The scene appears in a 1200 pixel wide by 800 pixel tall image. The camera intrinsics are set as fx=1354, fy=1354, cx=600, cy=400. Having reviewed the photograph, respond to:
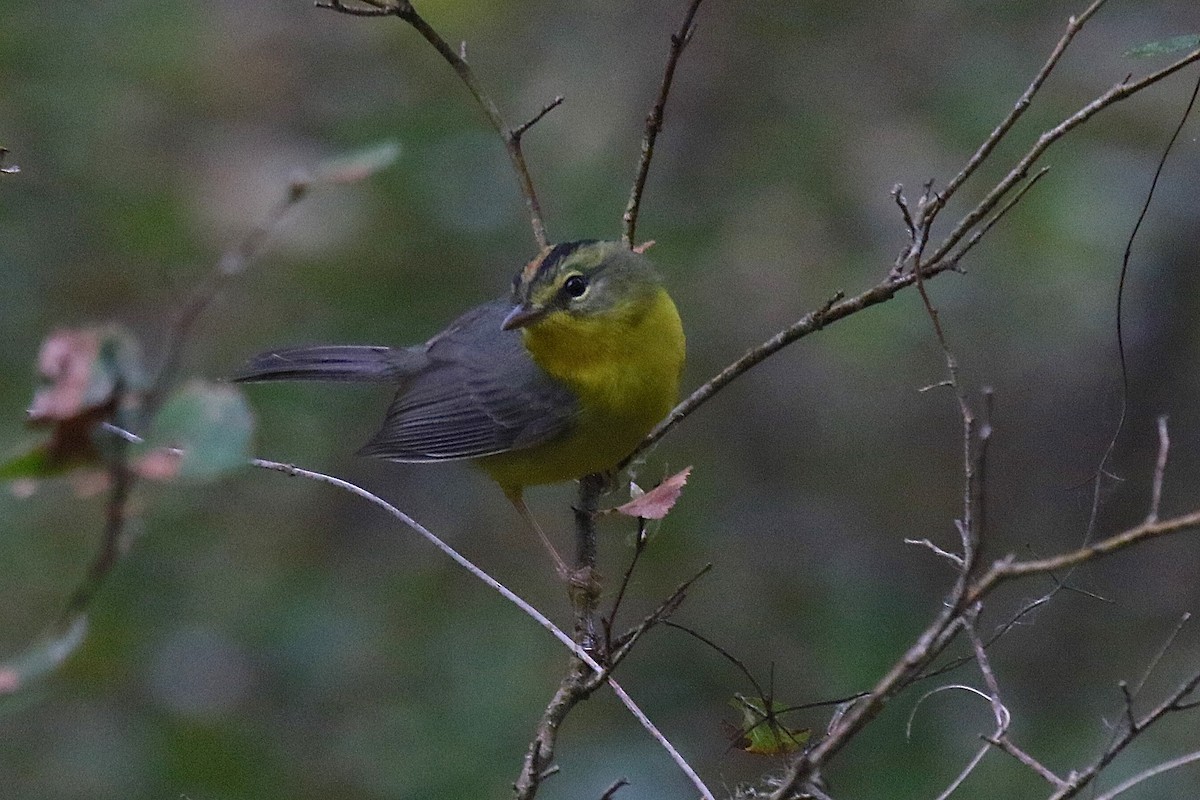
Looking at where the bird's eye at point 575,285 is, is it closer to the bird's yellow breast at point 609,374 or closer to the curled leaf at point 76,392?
the bird's yellow breast at point 609,374

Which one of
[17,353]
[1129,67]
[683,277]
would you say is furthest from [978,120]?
[17,353]

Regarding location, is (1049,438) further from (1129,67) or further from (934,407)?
(1129,67)

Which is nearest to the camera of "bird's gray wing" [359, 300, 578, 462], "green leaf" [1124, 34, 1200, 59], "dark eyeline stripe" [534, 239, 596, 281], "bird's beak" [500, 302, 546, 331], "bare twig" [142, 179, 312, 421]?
"bare twig" [142, 179, 312, 421]

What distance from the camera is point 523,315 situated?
153 inches

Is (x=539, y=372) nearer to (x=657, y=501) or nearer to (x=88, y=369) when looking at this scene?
(x=657, y=501)

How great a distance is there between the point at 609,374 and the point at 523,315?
12.7 inches

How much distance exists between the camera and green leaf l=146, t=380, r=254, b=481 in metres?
1.14

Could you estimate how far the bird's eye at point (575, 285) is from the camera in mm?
3904

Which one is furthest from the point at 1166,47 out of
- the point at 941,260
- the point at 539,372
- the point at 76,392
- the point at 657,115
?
the point at 539,372

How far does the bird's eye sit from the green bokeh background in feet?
0.90

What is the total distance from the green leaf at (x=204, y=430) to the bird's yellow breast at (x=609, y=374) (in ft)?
9.11

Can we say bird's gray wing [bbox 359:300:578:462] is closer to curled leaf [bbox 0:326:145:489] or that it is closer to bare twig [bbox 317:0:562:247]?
bare twig [bbox 317:0:562:247]

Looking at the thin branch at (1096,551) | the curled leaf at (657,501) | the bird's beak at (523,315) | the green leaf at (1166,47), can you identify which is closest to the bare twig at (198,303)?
the thin branch at (1096,551)

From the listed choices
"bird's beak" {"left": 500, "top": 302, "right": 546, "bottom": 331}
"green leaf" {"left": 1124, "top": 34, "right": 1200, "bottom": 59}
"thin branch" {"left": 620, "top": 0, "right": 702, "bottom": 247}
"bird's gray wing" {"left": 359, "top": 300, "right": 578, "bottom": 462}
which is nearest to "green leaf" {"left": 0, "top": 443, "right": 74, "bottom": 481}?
"green leaf" {"left": 1124, "top": 34, "right": 1200, "bottom": 59}
